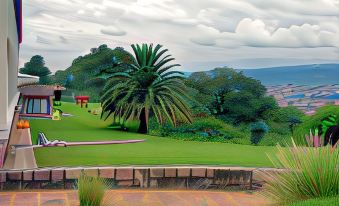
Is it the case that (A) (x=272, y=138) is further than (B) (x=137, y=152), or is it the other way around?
(A) (x=272, y=138)

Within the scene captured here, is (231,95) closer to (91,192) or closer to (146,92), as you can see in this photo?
(146,92)

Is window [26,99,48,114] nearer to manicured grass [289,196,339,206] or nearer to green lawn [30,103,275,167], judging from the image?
green lawn [30,103,275,167]

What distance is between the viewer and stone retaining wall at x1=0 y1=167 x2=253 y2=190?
30.3 feet

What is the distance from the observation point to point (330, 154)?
21.3 ft

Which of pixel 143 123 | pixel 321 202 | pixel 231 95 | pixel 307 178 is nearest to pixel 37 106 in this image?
pixel 143 123

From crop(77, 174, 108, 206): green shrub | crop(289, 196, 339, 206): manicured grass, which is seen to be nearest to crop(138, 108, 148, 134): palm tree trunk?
crop(77, 174, 108, 206): green shrub

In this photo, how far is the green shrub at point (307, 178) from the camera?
626cm

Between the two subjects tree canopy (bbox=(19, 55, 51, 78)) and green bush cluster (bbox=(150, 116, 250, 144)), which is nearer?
green bush cluster (bbox=(150, 116, 250, 144))

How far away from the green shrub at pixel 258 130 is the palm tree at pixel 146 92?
213 cm

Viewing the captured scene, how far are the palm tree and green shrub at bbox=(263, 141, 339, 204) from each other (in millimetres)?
9266

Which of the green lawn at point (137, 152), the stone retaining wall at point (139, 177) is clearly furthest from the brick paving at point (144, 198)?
the green lawn at point (137, 152)

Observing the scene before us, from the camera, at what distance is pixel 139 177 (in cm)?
A: 960

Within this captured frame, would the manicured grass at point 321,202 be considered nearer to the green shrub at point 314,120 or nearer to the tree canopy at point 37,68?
the green shrub at point 314,120

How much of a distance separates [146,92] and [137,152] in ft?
15.0
